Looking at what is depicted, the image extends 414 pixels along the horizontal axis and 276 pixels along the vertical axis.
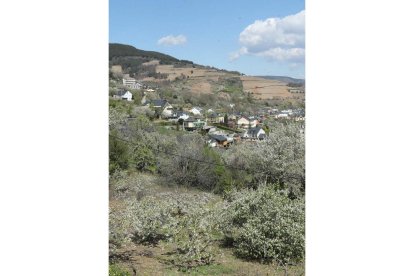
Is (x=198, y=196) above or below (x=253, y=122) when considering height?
below

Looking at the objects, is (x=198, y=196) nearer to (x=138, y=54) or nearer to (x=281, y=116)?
(x=281, y=116)

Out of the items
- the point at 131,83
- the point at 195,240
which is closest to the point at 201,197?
the point at 195,240

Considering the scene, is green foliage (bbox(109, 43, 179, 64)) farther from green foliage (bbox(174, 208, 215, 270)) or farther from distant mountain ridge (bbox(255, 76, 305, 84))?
green foliage (bbox(174, 208, 215, 270))

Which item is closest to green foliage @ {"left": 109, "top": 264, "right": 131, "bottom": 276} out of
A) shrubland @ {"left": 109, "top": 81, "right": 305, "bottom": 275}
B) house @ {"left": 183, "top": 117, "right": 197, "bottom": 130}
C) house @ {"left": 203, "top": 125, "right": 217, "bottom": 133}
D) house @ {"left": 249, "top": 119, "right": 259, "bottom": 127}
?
shrubland @ {"left": 109, "top": 81, "right": 305, "bottom": 275}
